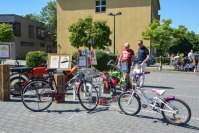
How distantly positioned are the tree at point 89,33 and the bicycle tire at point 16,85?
2140 centimetres

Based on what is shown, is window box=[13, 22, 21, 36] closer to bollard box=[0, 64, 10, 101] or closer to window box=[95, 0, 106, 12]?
window box=[95, 0, 106, 12]

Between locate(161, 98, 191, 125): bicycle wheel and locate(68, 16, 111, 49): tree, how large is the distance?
24.0 metres

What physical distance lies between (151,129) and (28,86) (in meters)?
3.16

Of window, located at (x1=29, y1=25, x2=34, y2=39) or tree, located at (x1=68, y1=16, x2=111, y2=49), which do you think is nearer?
tree, located at (x1=68, y1=16, x2=111, y2=49)

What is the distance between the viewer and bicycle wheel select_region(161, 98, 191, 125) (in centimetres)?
523

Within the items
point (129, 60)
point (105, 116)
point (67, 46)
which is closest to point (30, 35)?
point (67, 46)

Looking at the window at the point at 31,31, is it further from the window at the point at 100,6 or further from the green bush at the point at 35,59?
the green bush at the point at 35,59

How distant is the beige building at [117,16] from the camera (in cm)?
3362

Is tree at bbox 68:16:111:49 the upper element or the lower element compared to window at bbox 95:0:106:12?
lower

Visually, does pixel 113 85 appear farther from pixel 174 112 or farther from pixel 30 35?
pixel 30 35

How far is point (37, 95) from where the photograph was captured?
6203mm

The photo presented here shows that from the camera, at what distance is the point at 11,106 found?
22.0 feet

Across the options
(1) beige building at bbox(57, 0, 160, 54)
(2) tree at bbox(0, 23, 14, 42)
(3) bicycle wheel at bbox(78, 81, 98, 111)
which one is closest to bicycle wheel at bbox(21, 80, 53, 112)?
(3) bicycle wheel at bbox(78, 81, 98, 111)

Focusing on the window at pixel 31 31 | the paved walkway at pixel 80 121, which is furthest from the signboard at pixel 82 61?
the window at pixel 31 31
